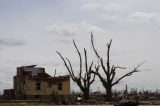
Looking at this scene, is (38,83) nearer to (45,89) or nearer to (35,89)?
(35,89)

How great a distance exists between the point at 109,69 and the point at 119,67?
4.72ft

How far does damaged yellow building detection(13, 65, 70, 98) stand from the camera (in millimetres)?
70688

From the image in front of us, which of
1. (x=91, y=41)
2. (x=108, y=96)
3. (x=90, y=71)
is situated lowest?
(x=108, y=96)

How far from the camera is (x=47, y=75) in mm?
72875

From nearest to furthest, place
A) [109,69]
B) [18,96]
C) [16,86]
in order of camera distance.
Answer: [109,69], [18,96], [16,86]

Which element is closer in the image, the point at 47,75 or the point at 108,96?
the point at 108,96

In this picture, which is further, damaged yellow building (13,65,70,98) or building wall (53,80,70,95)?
building wall (53,80,70,95)

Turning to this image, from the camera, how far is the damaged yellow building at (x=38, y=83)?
70.7m

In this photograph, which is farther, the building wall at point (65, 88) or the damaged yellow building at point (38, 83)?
the building wall at point (65, 88)

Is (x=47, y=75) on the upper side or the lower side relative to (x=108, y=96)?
upper

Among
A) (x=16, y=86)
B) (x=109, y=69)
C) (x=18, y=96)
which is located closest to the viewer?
(x=109, y=69)

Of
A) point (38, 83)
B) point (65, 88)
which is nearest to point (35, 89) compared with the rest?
point (38, 83)

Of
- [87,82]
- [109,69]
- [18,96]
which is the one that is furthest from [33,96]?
[109,69]

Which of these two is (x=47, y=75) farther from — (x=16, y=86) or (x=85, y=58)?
(x=85, y=58)
